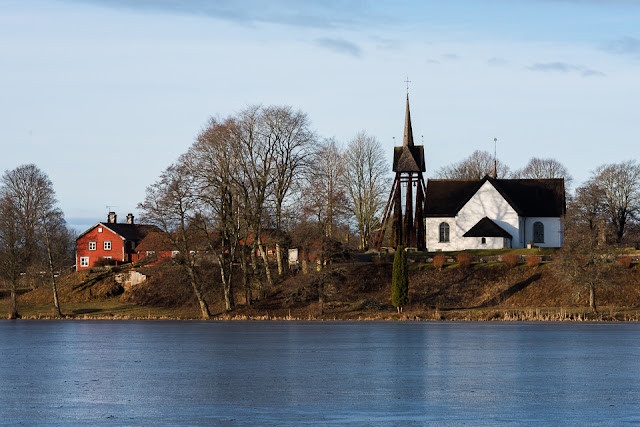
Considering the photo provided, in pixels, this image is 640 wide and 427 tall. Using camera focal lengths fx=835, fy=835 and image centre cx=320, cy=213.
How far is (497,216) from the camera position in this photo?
82.5 meters

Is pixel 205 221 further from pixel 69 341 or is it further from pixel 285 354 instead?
pixel 285 354

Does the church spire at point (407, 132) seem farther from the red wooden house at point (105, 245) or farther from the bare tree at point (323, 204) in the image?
the red wooden house at point (105, 245)

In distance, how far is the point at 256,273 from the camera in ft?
212

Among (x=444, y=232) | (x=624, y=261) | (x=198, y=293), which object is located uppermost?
(x=444, y=232)

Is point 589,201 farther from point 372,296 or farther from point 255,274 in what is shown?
point 255,274

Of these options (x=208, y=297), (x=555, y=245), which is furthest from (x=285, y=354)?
(x=555, y=245)

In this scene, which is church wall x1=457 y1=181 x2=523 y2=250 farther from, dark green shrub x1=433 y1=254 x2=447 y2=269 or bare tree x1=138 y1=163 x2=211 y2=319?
bare tree x1=138 y1=163 x2=211 y2=319

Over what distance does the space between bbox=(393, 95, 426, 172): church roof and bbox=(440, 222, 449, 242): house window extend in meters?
6.61

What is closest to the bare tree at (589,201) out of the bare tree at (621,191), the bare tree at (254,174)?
the bare tree at (621,191)

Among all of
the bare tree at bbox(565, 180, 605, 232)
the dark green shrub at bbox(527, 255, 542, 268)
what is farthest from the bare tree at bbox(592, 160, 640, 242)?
the dark green shrub at bbox(527, 255, 542, 268)

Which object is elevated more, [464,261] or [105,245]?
[105,245]

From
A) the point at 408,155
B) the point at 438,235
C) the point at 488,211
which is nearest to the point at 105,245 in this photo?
the point at 408,155

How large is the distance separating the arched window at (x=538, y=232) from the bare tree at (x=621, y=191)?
12007 millimetres

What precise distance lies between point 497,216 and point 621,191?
1895 cm
